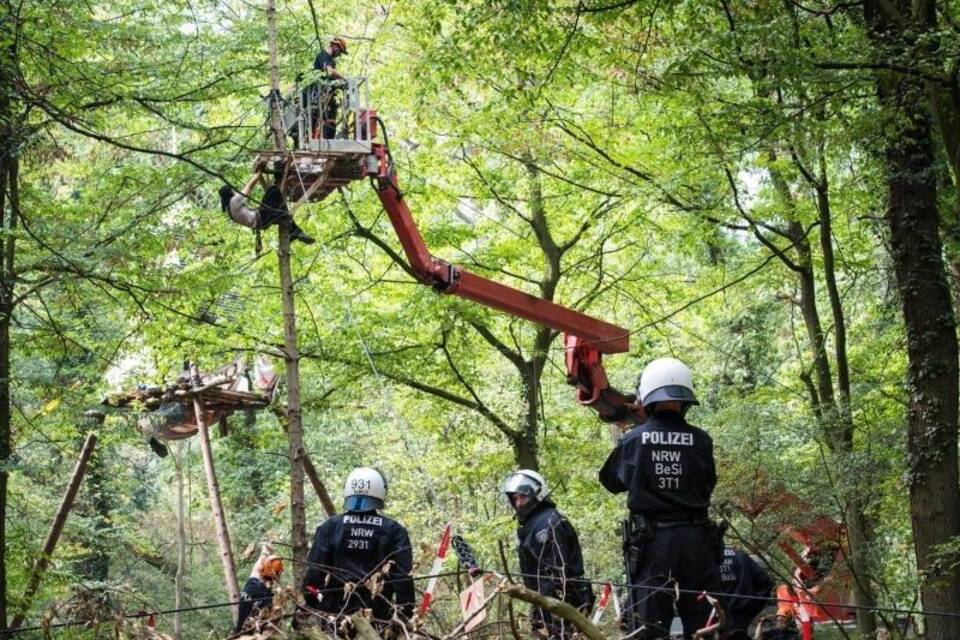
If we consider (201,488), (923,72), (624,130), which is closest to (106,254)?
(923,72)

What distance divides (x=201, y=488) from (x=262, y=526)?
5314 mm

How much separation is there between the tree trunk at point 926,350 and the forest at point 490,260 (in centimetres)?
3

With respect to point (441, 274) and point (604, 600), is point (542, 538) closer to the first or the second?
point (604, 600)

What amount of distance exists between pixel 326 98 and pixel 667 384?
4.55 metres

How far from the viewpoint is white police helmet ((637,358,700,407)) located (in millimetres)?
6332

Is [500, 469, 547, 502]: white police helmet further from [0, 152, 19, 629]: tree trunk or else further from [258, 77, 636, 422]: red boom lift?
[0, 152, 19, 629]: tree trunk

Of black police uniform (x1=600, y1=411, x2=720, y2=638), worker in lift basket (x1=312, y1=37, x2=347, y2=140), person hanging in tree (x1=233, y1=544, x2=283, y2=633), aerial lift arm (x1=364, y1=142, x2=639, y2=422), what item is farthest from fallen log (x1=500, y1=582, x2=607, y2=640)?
aerial lift arm (x1=364, y1=142, x2=639, y2=422)

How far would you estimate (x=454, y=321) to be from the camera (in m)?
16.3

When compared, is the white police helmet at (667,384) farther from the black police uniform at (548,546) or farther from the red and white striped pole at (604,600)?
the red and white striped pole at (604,600)

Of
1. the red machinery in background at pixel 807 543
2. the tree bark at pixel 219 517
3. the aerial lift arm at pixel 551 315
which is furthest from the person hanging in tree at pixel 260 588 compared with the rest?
the red machinery in background at pixel 807 543

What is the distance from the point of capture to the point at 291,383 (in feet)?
28.5

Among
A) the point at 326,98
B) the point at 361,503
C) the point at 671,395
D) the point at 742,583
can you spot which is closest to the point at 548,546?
the point at 361,503

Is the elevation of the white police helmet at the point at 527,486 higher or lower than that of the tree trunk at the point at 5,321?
lower

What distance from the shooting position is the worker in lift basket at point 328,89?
9.45m
